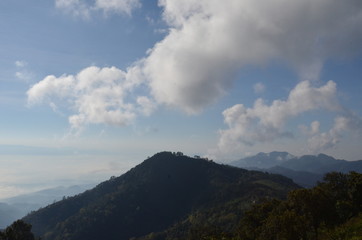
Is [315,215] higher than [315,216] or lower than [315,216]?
higher

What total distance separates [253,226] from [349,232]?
128 ft

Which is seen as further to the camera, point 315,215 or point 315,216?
point 315,216

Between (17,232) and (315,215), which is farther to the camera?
(17,232)

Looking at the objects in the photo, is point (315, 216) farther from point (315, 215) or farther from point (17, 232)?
point (17, 232)

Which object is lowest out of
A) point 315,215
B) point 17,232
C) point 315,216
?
point 315,216

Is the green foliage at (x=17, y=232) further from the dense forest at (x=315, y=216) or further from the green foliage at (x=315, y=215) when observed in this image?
the green foliage at (x=315, y=215)

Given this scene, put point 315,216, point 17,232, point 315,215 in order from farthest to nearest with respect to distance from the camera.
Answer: point 17,232 < point 315,216 < point 315,215

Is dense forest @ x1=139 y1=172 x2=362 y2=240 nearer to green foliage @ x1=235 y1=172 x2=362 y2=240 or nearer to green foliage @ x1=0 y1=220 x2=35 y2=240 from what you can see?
green foliage @ x1=235 y1=172 x2=362 y2=240

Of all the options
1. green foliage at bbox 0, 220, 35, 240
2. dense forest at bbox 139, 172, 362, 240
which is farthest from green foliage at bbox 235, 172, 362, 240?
green foliage at bbox 0, 220, 35, 240

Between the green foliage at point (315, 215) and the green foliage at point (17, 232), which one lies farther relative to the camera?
the green foliage at point (17, 232)

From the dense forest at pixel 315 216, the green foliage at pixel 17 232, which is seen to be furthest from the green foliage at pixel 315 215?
the green foliage at pixel 17 232

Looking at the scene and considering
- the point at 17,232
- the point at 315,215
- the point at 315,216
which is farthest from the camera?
the point at 17,232

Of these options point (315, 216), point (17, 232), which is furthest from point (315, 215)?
point (17, 232)

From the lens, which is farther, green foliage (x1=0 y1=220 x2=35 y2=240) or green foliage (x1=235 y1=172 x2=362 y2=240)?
green foliage (x1=0 y1=220 x2=35 y2=240)
